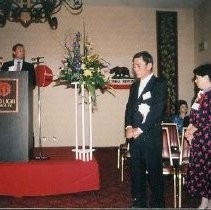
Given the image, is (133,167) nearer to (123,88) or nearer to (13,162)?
(13,162)

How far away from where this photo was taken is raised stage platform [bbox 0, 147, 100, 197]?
3.74 meters

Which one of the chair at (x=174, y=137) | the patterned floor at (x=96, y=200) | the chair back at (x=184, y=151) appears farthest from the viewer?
the chair at (x=174, y=137)

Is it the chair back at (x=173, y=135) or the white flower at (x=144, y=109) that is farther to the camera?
the chair back at (x=173, y=135)

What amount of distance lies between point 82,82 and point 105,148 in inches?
163

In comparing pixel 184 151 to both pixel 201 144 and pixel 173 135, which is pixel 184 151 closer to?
pixel 173 135

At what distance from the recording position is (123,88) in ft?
26.1

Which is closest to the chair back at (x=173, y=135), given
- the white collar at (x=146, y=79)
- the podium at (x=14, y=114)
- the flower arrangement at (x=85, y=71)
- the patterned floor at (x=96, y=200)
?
the patterned floor at (x=96, y=200)

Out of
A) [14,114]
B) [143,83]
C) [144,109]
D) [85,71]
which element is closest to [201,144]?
[144,109]

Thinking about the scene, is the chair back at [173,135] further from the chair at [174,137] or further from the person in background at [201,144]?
the person in background at [201,144]

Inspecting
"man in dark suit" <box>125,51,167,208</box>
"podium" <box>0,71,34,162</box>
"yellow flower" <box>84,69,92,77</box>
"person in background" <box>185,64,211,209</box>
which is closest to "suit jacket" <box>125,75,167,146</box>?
"man in dark suit" <box>125,51,167,208</box>

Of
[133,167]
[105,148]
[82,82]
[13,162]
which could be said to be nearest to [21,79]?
[82,82]

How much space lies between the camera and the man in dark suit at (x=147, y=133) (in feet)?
9.82

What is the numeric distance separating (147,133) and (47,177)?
140 cm

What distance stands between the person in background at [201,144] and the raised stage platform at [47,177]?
4.19ft
